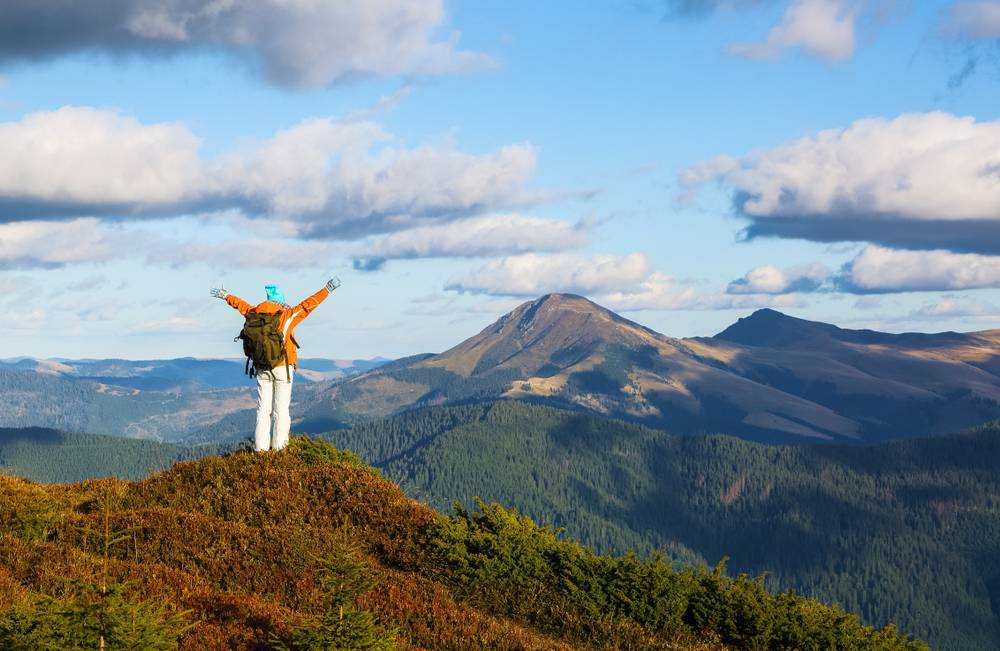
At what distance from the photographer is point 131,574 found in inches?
739

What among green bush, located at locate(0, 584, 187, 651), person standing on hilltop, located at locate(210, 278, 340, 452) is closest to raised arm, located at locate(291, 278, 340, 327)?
person standing on hilltop, located at locate(210, 278, 340, 452)

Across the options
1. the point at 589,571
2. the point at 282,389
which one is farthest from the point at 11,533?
the point at 589,571

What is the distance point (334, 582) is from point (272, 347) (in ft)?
51.9

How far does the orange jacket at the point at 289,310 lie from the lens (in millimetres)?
29906

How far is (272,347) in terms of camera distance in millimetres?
29359

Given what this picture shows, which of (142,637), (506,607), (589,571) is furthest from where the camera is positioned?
(589,571)

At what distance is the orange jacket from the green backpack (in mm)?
300

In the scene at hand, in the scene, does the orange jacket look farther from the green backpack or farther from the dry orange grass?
the dry orange grass

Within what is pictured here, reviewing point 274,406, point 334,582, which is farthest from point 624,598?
point 274,406

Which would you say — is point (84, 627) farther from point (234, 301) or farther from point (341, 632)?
point (234, 301)

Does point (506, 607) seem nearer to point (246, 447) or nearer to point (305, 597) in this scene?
point (305, 597)

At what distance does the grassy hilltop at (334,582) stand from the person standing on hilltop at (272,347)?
88.9 inches

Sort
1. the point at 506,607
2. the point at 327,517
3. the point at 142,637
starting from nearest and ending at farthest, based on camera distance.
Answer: the point at 142,637 < the point at 506,607 < the point at 327,517

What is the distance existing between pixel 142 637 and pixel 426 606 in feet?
23.6
